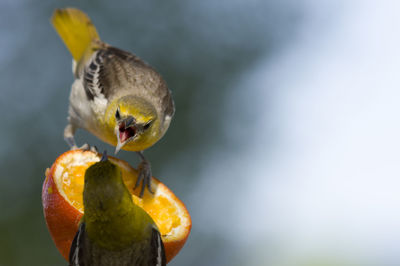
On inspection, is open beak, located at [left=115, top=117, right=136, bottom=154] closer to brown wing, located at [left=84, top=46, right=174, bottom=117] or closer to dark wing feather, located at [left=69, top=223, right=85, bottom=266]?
brown wing, located at [left=84, top=46, right=174, bottom=117]

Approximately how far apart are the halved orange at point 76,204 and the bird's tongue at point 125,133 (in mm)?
166

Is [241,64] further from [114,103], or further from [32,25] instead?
[114,103]

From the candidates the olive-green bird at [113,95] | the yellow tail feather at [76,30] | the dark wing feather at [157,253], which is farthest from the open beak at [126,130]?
the yellow tail feather at [76,30]

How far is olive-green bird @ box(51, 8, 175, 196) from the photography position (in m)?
3.66

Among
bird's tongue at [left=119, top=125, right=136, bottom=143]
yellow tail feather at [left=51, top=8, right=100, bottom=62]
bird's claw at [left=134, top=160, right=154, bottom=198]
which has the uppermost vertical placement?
yellow tail feather at [left=51, top=8, right=100, bottom=62]

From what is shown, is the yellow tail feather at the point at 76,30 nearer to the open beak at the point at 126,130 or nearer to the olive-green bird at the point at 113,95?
the olive-green bird at the point at 113,95

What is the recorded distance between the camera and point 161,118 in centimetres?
402

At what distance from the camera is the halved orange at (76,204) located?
9.36 feet

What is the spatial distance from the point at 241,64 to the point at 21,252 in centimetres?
494

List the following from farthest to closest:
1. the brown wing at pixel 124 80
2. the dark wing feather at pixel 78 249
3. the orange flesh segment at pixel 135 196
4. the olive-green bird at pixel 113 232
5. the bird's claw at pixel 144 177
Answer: the brown wing at pixel 124 80 < the bird's claw at pixel 144 177 < the orange flesh segment at pixel 135 196 < the dark wing feather at pixel 78 249 < the olive-green bird at pixel 113 232

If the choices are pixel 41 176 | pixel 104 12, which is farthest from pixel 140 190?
pixel 104 12

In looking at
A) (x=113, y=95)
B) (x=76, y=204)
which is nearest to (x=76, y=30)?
(x=113, y=95)

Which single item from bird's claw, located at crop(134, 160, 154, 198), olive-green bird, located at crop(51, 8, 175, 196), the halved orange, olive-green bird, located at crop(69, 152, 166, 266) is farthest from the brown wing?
olive-green bird, located at crop(69, 152, 166, 266)

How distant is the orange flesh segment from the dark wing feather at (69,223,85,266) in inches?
7.1
